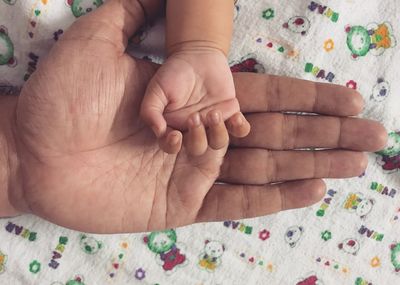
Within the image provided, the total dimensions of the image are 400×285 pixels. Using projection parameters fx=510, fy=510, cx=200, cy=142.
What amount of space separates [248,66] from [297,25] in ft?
0.40

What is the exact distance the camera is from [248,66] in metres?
0.98

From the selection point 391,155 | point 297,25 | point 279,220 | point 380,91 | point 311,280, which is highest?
point 297,25

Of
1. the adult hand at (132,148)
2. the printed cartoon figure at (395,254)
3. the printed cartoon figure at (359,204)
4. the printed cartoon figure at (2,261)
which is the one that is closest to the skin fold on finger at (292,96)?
the adult hand at (132,148)

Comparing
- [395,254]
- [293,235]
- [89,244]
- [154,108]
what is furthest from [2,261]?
[395,254]

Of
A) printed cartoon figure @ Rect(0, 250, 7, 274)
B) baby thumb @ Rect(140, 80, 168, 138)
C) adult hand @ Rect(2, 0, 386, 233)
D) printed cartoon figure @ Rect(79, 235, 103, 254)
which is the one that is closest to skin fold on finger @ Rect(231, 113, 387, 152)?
adult hand @ Rect(2, 0, 386, 233)

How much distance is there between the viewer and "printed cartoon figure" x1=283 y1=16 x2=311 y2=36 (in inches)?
38.5

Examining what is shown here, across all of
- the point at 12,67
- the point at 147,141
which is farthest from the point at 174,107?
the point at 12,67

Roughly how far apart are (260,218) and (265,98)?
0.26 m

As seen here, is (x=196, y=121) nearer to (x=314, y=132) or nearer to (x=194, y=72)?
(x=194, y=72)

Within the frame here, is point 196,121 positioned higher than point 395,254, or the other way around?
point 196,121

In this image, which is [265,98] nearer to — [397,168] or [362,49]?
[362,49]

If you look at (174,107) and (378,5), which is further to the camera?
(378,5)

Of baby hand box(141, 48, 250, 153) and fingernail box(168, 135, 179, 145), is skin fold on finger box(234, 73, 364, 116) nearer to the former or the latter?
baby hand box(141, 48, 250, 153)

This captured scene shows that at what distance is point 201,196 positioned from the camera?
93cm
